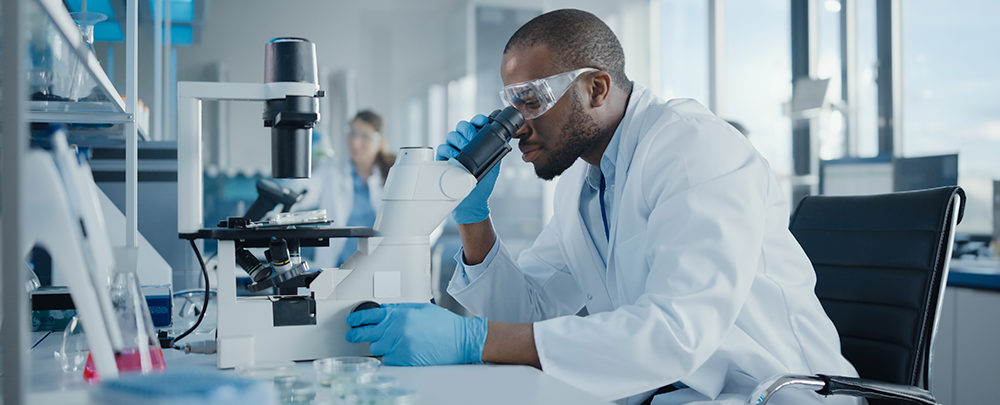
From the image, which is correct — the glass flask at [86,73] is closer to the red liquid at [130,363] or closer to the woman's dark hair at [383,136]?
the red liquid at [130,363]

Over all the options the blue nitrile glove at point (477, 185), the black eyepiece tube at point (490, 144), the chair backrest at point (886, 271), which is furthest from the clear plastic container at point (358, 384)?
the chair backrest at point (886, 271)

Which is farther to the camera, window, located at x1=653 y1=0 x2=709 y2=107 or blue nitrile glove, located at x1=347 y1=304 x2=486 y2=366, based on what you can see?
window, located at x1=653 y1=0 x2=709 y2=107

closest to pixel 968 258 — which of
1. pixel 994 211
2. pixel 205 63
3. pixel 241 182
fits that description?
pixel 994 211

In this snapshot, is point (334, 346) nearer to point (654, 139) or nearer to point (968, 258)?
point (654, 139)

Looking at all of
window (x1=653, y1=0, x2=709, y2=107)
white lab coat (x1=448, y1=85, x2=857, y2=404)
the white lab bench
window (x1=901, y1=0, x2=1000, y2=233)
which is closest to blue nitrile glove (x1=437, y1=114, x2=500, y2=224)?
white lab coat (x1=448, y1=85, x2=857, y2=404)

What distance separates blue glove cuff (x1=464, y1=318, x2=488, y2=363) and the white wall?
291 centimetres

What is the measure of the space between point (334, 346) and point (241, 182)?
298 centimetres

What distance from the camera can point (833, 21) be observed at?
150 inches

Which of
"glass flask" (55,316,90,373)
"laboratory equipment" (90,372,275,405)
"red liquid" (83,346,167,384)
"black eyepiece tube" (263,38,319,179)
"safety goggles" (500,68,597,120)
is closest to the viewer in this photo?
"laboratory equipment" (90,372,275,405)

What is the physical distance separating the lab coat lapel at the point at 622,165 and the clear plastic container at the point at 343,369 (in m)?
0.60

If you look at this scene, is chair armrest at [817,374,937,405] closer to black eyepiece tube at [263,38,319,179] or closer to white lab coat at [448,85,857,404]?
white lab coat at [448,85,857,404]

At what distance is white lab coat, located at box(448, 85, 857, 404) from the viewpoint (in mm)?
933

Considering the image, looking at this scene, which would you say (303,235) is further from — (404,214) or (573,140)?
(573,140)

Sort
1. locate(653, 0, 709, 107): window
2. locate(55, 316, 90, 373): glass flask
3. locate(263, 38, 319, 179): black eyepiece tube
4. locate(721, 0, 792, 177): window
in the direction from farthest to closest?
locate(653, 0, 709, 107): window → locate(721, 0, 792, 177): window → locate(263, 38, 319, 179): black eyepiece tube → locate(55, 316, 90, 373): glass flask
